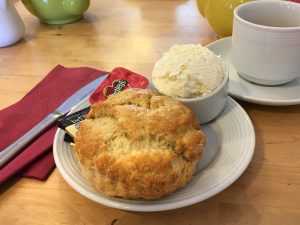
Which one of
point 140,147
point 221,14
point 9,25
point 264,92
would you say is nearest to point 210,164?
point 140,147

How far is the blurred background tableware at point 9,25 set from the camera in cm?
92

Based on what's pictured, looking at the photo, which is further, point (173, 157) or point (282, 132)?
point (282, 132)

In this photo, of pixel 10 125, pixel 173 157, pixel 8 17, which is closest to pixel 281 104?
pixel 173 157

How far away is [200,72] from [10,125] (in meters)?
0.38

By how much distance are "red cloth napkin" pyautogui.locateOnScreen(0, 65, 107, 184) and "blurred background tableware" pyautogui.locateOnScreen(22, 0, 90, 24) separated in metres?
0.32

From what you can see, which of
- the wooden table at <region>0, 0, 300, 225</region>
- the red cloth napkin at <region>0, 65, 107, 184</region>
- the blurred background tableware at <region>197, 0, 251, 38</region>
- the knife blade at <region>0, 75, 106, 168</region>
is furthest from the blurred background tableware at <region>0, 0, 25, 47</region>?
the blurred background tableware at <region>197, 0, 251, 38</region>

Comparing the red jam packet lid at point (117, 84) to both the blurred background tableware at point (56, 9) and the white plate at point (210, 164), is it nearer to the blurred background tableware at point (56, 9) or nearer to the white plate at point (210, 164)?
the white plate at point (210, 164)

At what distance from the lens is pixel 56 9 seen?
1.04 metres

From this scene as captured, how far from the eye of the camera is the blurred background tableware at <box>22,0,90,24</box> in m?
1.02

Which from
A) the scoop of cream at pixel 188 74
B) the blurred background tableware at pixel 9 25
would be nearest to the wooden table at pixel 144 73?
the blurred background tableware at pixel 9 25

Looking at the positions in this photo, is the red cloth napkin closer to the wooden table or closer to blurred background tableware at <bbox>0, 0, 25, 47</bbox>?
the wooden table

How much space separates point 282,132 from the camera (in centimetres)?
58

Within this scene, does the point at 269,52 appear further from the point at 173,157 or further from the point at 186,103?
the point at 173,157

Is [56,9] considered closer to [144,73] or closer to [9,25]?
[9,25]
